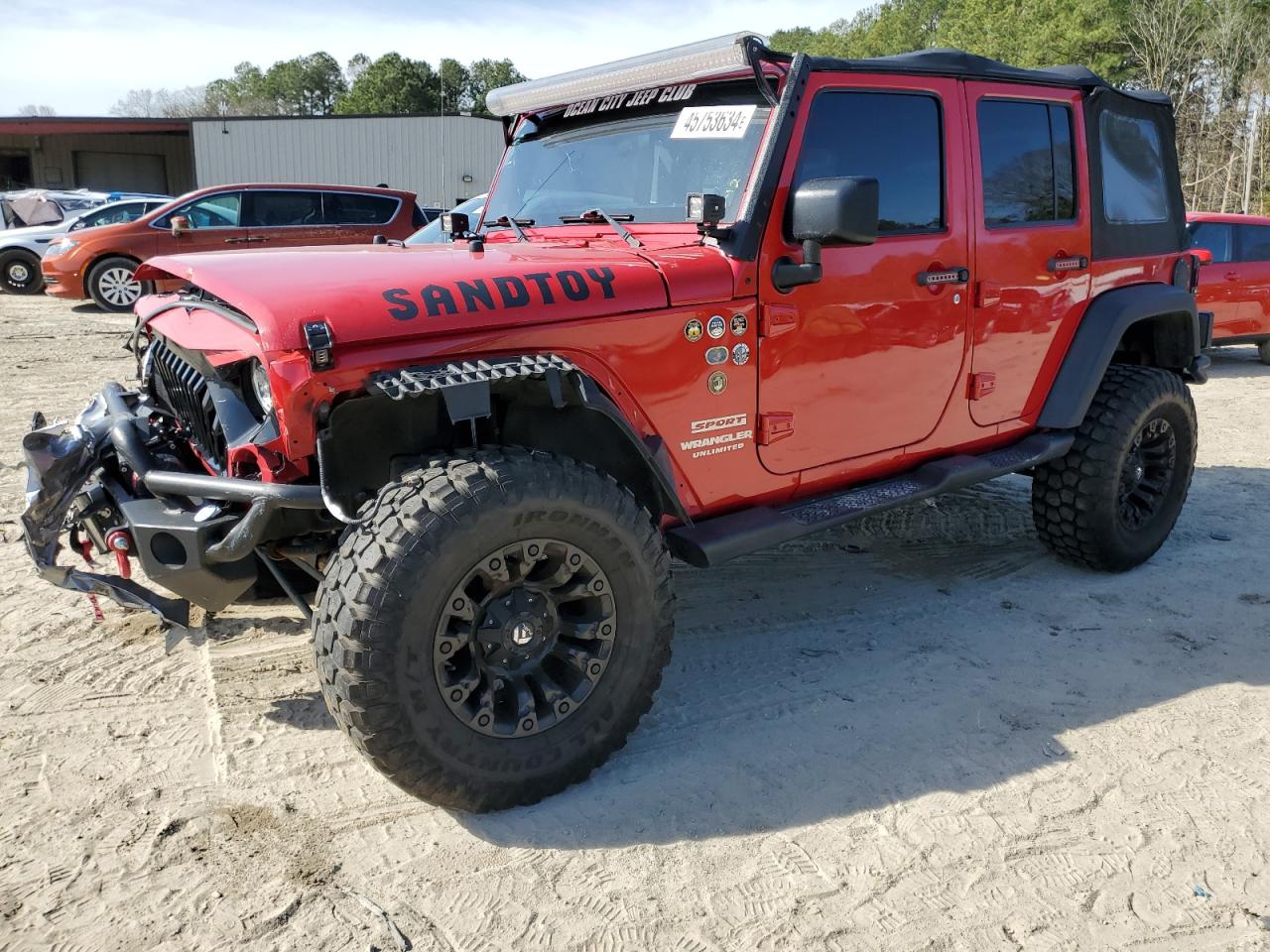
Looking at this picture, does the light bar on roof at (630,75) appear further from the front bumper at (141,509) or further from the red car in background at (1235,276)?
the red car in background at (1235,276)

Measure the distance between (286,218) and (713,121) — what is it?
11.0 metres

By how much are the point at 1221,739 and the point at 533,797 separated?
2.26 m

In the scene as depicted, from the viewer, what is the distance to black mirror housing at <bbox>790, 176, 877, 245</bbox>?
2.96 meters

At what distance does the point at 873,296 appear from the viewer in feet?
11.5

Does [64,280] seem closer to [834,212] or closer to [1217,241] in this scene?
[834,212]

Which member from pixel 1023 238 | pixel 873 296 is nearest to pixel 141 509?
pixel 873 296

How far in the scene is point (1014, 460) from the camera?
414cm

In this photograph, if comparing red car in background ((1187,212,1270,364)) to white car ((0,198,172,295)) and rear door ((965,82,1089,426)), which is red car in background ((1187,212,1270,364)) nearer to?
rear door ((965,82,1089,426))

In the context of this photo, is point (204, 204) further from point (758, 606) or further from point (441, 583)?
point (441, 583)

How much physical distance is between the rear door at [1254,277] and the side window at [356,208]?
10.2 meters

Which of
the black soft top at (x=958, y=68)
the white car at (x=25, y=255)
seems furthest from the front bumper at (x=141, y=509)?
the white car at (x=25, y=255)

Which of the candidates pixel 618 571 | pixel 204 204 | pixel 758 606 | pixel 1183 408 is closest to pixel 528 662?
pixel 618 571

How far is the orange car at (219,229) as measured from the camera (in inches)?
504

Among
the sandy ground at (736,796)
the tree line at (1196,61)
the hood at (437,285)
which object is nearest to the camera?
the sandy ground at (736,796)
